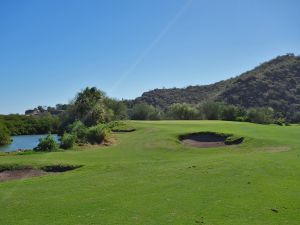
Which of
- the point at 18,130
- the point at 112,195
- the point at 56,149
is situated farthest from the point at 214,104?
the point at 112,195

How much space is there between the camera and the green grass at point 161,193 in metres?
14.4

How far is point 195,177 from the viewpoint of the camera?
71.0ft

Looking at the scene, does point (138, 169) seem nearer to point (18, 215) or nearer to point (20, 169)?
point (20, 169)

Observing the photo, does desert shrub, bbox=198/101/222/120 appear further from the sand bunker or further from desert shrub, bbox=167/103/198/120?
the sand bunker

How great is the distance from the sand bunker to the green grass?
11979 mm

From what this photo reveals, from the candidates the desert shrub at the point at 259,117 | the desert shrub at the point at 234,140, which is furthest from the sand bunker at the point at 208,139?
the desert shrub at the point at 259,117

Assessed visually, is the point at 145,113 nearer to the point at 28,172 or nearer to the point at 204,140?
the point at 204,140

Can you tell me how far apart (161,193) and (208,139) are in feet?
91.5

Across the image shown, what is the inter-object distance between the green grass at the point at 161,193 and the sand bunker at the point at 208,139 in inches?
472

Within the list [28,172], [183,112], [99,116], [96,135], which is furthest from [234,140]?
[183,112]

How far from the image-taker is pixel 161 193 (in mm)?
18125

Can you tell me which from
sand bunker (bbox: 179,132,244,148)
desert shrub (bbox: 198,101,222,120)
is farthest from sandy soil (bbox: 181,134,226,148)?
desert shrub (bbox: 198,101,222,120)

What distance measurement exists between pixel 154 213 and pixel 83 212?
8.81 ft

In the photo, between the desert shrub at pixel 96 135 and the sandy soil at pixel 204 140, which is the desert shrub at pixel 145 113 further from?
the sandy soil at pixel 204 140
